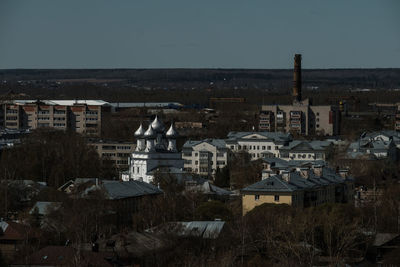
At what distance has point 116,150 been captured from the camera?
79.9 m

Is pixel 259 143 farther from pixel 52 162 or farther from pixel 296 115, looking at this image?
pixel 296 115

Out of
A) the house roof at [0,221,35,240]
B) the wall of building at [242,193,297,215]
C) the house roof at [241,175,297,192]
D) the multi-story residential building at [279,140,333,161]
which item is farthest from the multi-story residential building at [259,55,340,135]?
the house roof at [0,221,35,240]

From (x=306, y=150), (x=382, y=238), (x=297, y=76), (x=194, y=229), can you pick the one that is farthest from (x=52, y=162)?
(x=297, y=76)

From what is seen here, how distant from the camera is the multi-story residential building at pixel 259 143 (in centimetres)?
8012

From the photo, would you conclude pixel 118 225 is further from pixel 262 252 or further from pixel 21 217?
pixel 262 252

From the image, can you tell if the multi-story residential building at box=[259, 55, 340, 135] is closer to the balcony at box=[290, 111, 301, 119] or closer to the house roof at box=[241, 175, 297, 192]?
the balcony at box=[290, 111, 301, 119]

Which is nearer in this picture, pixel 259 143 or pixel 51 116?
pixel 259 143

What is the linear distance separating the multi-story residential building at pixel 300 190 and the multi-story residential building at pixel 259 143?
25.4 meters

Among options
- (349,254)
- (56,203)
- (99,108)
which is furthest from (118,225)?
(99,108)

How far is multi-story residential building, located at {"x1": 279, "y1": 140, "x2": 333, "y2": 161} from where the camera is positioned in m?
75.6

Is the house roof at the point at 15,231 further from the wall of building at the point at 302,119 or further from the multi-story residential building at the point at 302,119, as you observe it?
the wall of building at the point at 302,119

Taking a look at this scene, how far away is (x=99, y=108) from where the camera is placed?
4107 inches

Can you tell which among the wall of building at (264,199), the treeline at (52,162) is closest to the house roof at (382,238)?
the wall of building at (264,199)

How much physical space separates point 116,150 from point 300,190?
32.9 m
